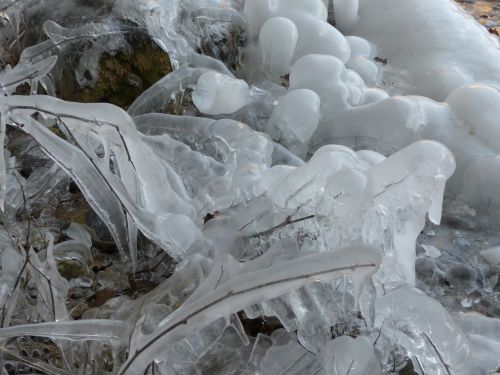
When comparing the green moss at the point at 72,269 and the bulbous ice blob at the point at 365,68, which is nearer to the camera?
the green moss at the point at 72,269

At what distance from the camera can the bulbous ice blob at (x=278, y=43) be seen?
7.54 feet

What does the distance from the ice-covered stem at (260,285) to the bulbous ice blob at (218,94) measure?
1137 mm

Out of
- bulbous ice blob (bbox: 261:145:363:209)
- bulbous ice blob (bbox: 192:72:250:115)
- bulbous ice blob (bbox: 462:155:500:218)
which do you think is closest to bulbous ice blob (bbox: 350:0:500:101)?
bulbous ice blob (bbox: 462:155:500:218)

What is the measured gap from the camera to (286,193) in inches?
53.2

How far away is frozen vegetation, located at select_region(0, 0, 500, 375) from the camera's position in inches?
42.8

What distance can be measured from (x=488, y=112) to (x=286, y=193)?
1003 millimetres

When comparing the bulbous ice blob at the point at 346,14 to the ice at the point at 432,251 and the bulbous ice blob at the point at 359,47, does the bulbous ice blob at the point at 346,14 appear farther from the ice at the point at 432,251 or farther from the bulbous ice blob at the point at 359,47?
the ice at the point at 432,251

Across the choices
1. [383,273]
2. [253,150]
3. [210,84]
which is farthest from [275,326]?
[210,84]

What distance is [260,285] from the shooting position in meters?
0.87

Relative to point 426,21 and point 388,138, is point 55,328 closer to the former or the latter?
point 388,138

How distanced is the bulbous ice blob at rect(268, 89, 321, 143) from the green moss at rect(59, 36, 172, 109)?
1.32 feet

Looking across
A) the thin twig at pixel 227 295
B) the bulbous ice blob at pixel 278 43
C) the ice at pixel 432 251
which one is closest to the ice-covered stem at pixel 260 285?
the thin twig at pixel 227 295

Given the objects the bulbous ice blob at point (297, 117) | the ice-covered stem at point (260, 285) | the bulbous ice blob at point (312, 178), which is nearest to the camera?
the ice-covered stem at point (260, 285)

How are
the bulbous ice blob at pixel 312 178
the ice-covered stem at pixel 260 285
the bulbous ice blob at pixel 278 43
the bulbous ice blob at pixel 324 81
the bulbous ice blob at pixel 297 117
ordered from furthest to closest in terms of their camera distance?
the bulbous ice blob at pixel 278 43, the bulbous ice blob at pixel 324 81, the bulbous ice blob at pixel 297 117, the bulbous ice blob at pixel 312 178, the ice-covered stem at pixel 260 285
